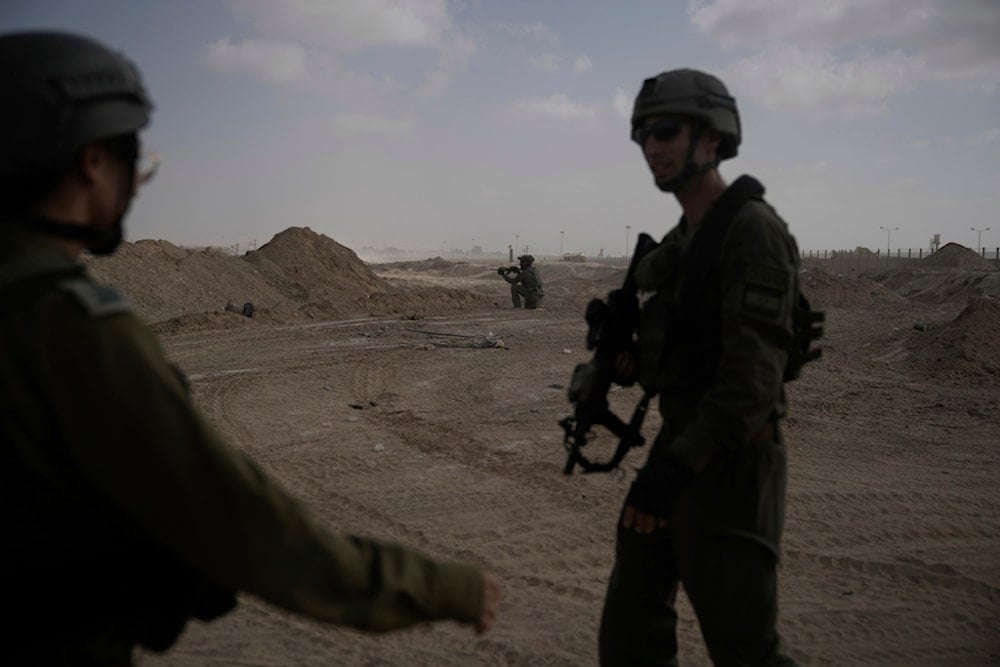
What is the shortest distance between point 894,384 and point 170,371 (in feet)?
36.0

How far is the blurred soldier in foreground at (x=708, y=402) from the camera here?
2.26m

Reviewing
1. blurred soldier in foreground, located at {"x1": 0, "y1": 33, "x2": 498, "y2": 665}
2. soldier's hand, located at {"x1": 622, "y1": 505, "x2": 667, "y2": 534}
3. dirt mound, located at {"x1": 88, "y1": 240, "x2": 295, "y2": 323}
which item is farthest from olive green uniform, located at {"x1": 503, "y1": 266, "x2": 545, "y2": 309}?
blurred soldier in foreground, located at {"x1": 0, "y1": 33, "x2": 498, "y2": 665}

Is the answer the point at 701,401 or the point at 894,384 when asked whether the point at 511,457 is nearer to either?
the point at 701,401

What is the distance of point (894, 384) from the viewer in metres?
10.6

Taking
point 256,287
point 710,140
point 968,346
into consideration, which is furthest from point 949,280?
point 710,140

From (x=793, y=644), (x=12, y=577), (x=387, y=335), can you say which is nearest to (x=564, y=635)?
(x=793, y=644)

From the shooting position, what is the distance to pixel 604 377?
9.07 ft

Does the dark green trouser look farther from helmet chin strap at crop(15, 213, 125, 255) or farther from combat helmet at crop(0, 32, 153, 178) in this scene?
combat helmet at crop(0, 32, 153, 178)

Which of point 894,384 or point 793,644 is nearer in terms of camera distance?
point 793,644

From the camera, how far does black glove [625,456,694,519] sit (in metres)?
2.30

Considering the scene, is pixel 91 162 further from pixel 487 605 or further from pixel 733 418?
pixel 733 418

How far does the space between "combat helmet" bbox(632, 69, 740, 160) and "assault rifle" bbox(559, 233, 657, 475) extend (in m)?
0.53

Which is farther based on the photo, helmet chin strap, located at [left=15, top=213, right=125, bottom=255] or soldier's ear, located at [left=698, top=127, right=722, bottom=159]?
soldier's ear, located at [left=698, top=127, right=722, bottom=159]

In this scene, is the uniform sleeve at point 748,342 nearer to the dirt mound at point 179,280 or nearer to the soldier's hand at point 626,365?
the soldier's hand at point 626,365
